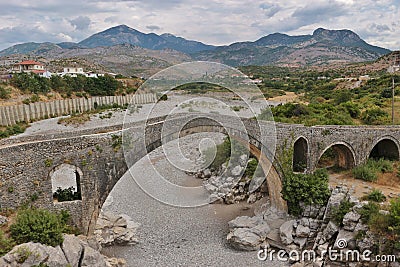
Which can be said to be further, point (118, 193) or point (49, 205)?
point (118, 193)

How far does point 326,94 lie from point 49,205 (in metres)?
35.0

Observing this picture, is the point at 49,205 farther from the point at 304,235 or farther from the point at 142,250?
the point at 304,235

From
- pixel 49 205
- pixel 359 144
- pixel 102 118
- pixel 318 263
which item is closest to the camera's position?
pixel 49 205

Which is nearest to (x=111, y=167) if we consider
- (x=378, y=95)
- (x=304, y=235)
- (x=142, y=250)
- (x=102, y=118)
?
(x=142, y=250)

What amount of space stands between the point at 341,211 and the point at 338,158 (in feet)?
19.7

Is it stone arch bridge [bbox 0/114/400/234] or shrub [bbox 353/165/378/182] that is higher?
stone arch bridge [bbox 0/114/400/234]

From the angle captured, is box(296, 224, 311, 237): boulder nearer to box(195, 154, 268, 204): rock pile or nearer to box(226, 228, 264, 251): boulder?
box(226, 228, 264, 251): boulder

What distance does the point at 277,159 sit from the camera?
16.9 meters

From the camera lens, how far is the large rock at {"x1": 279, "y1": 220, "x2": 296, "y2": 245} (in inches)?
591

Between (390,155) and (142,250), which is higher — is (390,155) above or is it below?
above

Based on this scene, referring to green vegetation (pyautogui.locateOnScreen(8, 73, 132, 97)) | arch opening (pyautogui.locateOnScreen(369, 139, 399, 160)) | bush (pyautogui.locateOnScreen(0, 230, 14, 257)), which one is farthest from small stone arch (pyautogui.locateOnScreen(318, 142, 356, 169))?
green vegetation (pyautogui.locateOnScreen(8, 73, 132, 97))

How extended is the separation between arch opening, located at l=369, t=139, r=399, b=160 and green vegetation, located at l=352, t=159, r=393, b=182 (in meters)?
1.27

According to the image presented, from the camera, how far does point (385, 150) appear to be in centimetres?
2016

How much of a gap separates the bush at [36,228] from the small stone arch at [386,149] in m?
16.5
